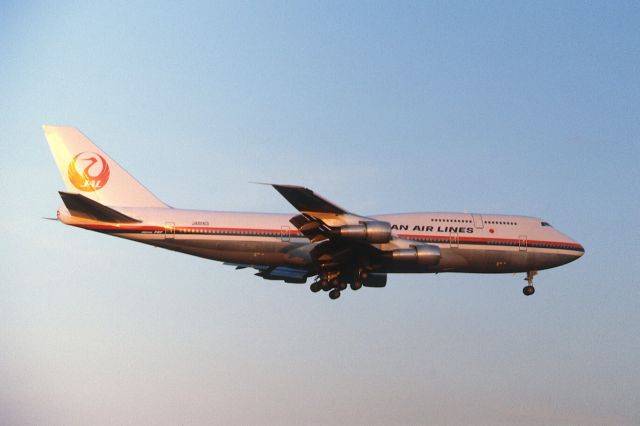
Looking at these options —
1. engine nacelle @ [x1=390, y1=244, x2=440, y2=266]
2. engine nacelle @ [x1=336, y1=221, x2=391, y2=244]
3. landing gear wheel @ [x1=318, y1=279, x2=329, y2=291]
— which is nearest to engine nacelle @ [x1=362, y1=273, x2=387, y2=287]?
landing gear wheel @ [x1=318, y1=279, x2=329, y2=291]

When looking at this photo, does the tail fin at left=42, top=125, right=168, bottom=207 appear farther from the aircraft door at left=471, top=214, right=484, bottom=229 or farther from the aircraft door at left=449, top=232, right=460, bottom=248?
the aircraft door at left=471, top=214, right=484, bottom=229

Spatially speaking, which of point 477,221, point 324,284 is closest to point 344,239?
point 324,284

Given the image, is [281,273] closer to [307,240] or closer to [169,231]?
[307,240]

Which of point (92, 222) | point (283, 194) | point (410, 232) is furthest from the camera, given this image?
point (410, 232)

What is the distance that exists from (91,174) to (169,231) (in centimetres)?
598

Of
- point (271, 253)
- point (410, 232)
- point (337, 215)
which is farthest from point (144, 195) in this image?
point (410, 232)

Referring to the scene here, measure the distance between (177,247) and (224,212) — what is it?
2.94 metres

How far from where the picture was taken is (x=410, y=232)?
42875 mm

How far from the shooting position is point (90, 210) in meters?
38.8

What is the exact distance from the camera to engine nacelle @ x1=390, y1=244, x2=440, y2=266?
3966cm

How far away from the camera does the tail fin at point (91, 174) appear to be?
4275 cm

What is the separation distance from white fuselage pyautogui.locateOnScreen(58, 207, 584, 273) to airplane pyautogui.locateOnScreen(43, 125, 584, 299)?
5cm

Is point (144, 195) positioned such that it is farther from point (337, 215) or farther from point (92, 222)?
point (337, 215)

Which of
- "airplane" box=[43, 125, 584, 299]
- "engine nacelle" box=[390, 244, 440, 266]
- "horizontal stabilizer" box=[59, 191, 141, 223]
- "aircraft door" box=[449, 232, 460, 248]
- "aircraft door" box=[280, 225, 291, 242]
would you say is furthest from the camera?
"aircraft door" box=[449, 232, 460, 248]
